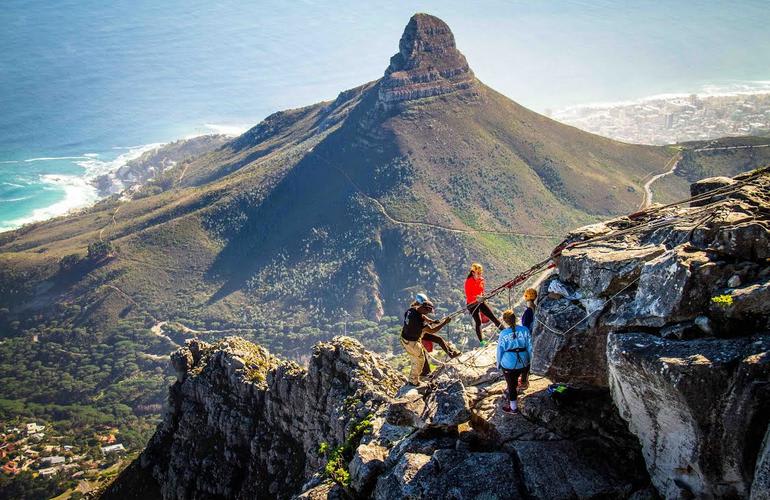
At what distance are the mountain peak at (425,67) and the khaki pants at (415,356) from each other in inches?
5967

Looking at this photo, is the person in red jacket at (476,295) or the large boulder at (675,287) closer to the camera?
the large boulder at (675,287)

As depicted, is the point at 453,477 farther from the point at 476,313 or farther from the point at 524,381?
the point at 476,313

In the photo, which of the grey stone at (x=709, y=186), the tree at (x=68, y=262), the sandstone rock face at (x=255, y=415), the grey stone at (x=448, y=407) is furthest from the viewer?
the tree at (x=68, y=262)

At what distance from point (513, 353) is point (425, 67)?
528ft

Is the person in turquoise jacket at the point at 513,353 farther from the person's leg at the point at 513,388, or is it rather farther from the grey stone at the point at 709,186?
the grey stone at the point at 709,186

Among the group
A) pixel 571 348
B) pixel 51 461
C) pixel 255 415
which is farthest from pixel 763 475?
pixel 51 461

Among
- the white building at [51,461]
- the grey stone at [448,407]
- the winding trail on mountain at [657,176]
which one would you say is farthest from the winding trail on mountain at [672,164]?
the grey stone at [448,407]

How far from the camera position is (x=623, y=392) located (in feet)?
37.8

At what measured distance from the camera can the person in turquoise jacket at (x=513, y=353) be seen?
13727 millimetres

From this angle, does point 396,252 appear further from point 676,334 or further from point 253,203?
point 676,334

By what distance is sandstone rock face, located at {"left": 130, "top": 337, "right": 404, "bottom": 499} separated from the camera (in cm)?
2312

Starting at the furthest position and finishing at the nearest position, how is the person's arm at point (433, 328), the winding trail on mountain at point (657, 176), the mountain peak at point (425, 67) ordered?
the mountain peak at point (425, 67) < the winding trail on mountain at point (657, 176) < the person's arm at point (433, 328)

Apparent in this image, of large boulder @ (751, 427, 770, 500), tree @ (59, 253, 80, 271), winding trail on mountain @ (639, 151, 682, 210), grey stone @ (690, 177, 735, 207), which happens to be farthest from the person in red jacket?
tree @ (59, 253, 80, 271)

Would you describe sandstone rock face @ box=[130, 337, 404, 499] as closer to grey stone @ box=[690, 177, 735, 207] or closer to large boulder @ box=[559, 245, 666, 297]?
large boulder @ box=[559, 245, 666, 297]
